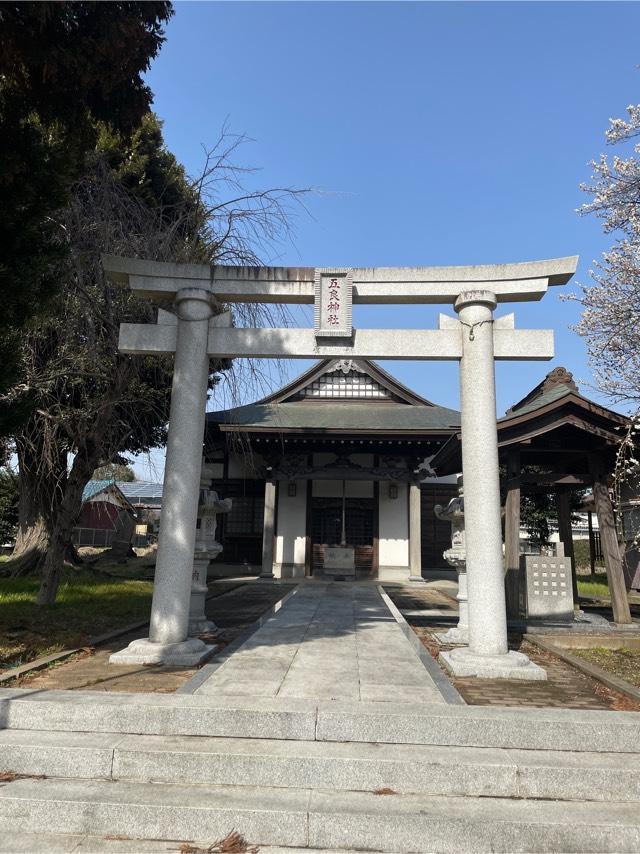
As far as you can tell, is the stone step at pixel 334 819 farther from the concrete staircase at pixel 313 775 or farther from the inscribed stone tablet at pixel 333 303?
the inscribed stone tablet at pixel 333 303

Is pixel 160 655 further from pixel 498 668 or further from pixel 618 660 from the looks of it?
pixel 618 660

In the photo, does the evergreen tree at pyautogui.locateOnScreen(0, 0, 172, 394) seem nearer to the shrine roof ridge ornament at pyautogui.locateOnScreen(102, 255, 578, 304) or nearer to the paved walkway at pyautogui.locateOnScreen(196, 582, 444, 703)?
the shrine roof ridge ornament at pyautogui.locateOnScreen(102, 255, 578, 304)

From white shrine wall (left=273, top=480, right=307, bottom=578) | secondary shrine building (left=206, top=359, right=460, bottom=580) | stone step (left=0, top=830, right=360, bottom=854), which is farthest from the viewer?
white shrine wall (left=273, top=480, right=307, bottom=578)

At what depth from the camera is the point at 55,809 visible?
3336mm

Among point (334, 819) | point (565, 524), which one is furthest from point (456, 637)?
point (565, 524)

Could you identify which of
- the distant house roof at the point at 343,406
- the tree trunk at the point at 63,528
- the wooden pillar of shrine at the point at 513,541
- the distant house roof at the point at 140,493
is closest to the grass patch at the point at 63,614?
the tree trunk at the point at 63,528

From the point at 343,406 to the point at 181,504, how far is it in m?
12.2

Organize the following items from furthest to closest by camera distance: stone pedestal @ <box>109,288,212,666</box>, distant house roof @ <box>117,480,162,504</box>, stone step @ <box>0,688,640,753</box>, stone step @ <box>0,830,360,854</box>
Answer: distant house roof @ <box>117,480,162,504</box> < stone pedestal @ <box>109,288,212,666</box> < stone step @ <box>0,688,640,753</box> < stone step @ <box>0,830,360,854</box>

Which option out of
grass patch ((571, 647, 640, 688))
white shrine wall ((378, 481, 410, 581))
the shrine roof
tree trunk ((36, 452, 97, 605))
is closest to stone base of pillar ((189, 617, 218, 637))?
A: tree trunk ((36, 452, 97, 605))

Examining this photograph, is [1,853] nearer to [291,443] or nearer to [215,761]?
[215,761]

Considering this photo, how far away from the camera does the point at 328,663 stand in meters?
5.89

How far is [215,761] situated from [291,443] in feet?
42.7

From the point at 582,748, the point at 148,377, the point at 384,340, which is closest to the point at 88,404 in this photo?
the point at 148,377

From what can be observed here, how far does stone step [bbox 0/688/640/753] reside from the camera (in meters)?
4.01
